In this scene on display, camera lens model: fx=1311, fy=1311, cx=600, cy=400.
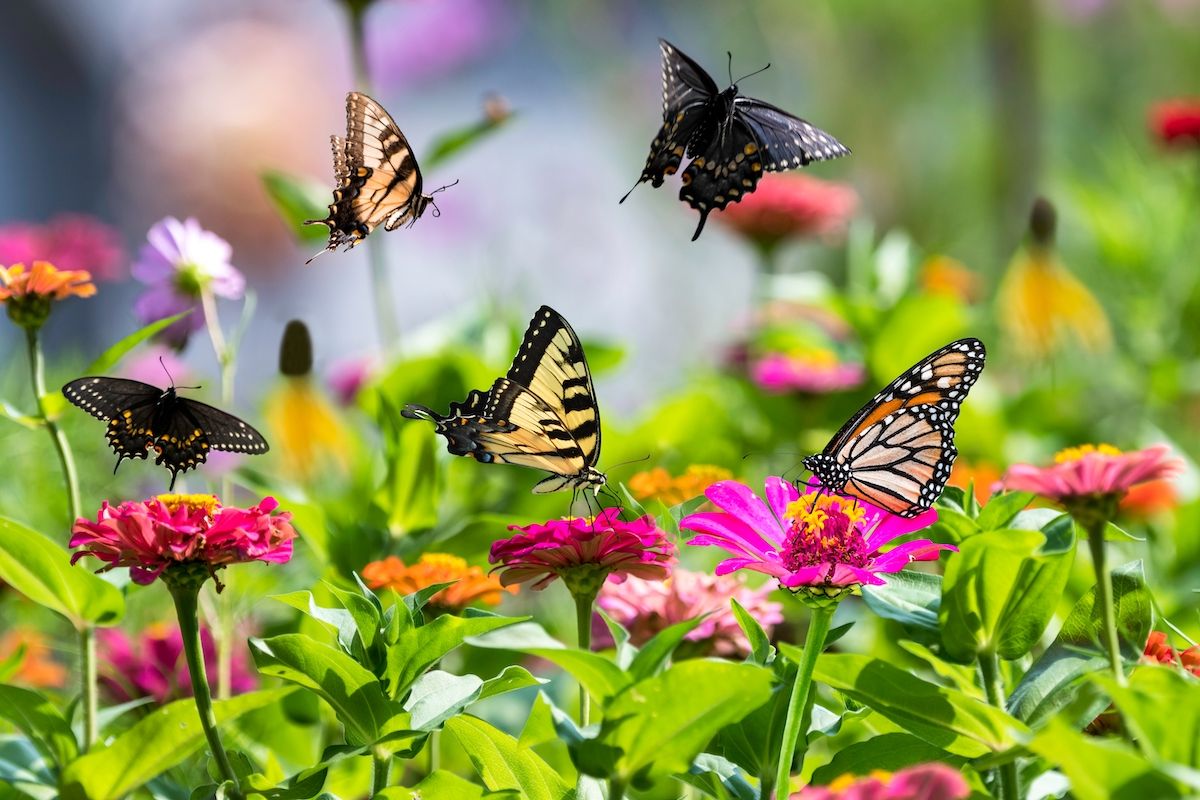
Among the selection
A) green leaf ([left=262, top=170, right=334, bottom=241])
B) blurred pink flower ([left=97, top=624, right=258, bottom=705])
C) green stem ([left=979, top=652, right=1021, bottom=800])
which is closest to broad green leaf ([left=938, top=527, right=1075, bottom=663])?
green stem ([left=979, top=652, right=1021, bottom=800])

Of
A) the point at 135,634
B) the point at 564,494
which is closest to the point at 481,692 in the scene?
the point at 564,494

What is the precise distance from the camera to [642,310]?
10.7 ft

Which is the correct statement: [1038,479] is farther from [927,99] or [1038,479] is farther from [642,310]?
[927,99]

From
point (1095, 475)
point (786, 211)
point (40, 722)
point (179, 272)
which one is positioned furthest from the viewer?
point (786, 211)

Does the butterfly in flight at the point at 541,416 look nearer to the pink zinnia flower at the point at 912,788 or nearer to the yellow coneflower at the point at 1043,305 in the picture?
the pink zinnia flower at the point at 912,788

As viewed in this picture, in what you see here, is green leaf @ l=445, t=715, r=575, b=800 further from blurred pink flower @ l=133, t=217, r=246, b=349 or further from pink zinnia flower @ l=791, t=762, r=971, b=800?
blurred pink flower @ l=133, t=217, r=246, b=349

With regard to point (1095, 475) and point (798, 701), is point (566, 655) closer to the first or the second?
point (798, 701)

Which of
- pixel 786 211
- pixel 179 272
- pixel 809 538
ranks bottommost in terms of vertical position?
pixel 809 538

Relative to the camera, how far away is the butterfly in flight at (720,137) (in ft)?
2.21

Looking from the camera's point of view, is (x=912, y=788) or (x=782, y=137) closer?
(x=912, y=788)

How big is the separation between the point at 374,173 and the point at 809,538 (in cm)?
32

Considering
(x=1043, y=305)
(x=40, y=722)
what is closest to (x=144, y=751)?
(x=40, y=722)

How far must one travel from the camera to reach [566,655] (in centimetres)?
47

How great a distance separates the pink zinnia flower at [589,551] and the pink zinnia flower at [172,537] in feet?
0.33
